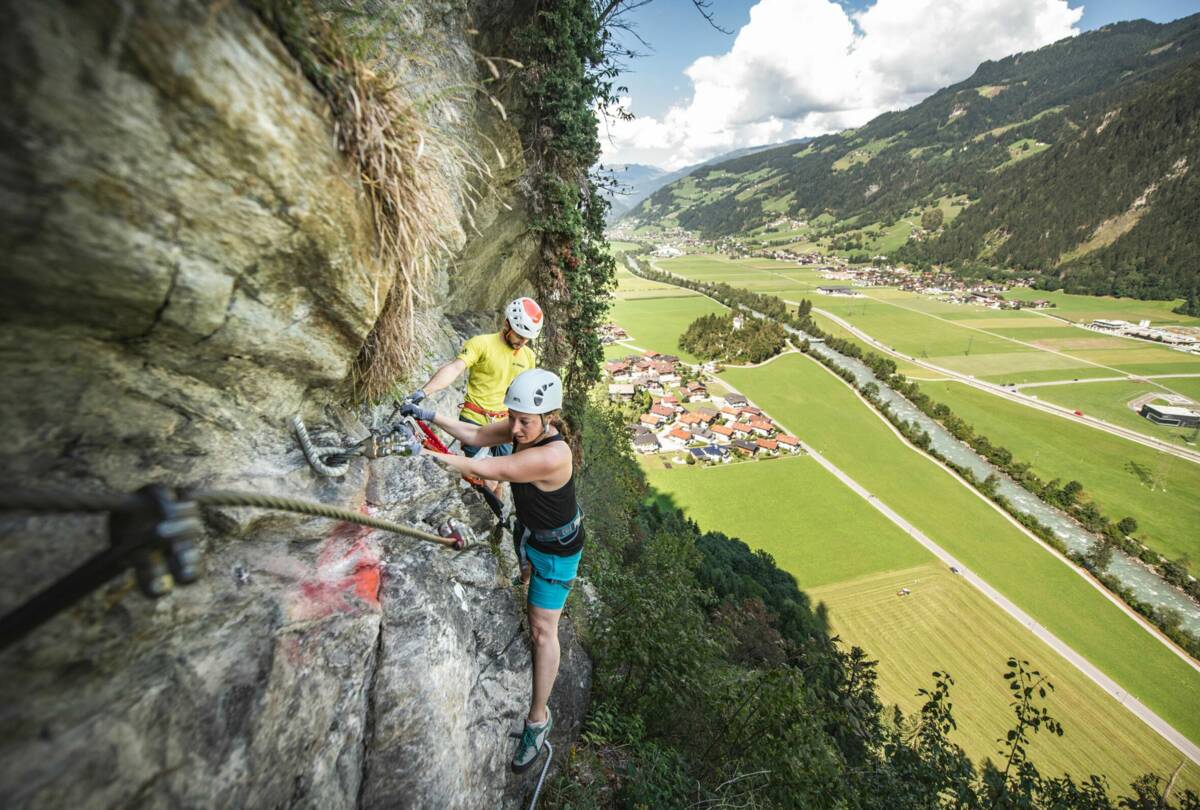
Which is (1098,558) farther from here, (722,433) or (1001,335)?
(1001,335)

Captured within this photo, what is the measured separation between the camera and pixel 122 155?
1856mm

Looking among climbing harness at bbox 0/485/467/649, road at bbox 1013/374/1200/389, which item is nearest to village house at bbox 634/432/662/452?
climbing harness at bbox 0/485/467/649

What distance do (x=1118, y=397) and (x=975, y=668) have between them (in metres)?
77.4

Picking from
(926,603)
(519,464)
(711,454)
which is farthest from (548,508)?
(711,454)

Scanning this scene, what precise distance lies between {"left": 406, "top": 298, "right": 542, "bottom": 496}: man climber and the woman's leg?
2.00m

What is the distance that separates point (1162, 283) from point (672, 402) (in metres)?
170

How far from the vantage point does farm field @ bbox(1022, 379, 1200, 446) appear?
6606 cm

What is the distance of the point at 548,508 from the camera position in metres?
4.03

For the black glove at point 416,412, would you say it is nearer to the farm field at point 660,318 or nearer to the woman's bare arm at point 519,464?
the woman's bare arm at point 519,464

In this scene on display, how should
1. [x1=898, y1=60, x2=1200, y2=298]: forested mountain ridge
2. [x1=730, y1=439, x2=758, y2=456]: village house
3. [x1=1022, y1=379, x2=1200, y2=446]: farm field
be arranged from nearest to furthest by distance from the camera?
[x1=730, y1=439, x2=758, y2=456]: village house
[x1=1022, y1=379, x2=1200, y2=446]: farm field
[x1=898, y1=60, x2=1200, y2=298]: forested mountain ridge

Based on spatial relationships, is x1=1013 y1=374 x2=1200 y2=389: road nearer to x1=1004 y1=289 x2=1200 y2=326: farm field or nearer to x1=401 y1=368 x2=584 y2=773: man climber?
x1=1004 y1=289 x2=1200 y2=326: farm field

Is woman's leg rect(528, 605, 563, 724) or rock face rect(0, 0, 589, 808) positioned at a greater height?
rock face rect(0, 0, 589, 808)

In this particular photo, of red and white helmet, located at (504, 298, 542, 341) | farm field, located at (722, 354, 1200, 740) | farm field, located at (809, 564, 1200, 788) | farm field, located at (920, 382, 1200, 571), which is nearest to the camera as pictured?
red and white helmet, located at (504, 298, 542, 341)

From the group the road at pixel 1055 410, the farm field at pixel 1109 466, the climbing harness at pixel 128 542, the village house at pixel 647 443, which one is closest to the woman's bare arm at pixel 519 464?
the climbing harness at pixel 128 542
